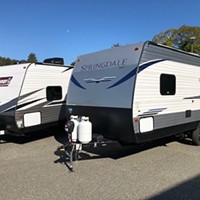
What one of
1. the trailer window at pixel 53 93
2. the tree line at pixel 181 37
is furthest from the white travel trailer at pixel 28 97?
the tree line at pixel 181 37

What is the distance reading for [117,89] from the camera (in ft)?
18.8

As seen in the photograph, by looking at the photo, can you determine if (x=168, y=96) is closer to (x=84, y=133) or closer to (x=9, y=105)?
(x=84, y=133)

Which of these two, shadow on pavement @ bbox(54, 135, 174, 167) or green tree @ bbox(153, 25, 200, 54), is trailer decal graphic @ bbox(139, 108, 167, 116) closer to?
shadow on pavement @ bbox(54, 135, 174, 167)

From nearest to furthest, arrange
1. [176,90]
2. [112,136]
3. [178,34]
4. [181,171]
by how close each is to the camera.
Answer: [181,171], [112,136], [176,90], [178,34]

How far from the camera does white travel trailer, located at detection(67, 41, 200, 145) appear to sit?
18.2 feet

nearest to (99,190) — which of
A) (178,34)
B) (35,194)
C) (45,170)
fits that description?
(35,194)

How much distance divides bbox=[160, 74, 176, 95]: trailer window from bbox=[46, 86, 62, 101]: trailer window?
3.92m

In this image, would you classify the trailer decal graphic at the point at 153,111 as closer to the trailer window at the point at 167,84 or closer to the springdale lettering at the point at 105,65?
the trailer window at the point at 167,84

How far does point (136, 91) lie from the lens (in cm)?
542

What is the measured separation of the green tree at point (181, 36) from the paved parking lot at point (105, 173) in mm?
28420

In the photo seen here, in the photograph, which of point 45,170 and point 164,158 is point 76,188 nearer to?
point 45,170

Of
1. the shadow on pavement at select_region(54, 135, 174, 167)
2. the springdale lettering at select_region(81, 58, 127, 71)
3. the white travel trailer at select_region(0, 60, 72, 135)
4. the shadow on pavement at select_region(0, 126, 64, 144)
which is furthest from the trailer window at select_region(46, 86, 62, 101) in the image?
the springdale lettering at select_region(81, 58, 127, 71)

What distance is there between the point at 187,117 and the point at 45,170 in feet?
13.0

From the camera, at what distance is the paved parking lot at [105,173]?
4.48 m
